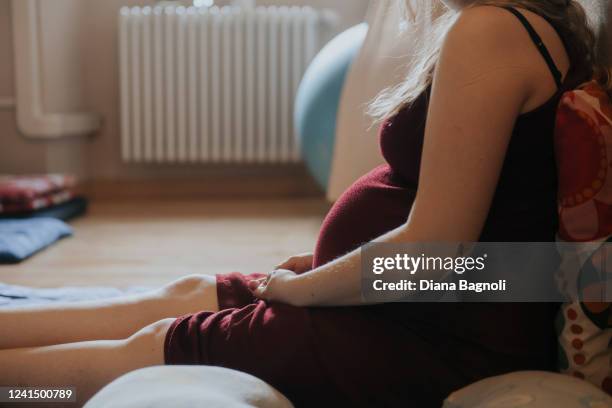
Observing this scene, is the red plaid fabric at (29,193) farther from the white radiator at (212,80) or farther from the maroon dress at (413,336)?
the maroon dress at (413,336)

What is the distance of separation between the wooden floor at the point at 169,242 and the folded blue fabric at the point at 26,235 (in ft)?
0.10

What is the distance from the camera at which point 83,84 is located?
3.31m

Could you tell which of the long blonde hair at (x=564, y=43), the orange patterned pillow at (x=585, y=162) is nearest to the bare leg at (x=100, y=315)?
the long blonde hair at (x=564, y=43)

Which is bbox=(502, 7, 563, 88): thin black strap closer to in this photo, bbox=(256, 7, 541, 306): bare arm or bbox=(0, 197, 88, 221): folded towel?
bbox=(256, 7, 541, 306): bare arm

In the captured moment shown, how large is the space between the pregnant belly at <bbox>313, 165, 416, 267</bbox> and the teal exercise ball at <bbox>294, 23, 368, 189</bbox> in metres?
1.44

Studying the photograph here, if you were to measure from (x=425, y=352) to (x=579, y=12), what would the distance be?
42 cm

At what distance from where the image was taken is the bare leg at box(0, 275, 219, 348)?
3.30ft

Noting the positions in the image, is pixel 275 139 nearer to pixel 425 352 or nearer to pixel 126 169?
pixel 126 169

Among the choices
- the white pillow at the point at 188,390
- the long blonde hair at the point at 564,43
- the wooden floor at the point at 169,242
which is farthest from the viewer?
the wooden floor at the point at 169,242

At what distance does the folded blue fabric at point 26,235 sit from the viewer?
199 centimetres

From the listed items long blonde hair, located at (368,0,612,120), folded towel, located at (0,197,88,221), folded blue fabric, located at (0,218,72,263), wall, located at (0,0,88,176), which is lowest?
folded towel, located at (0,197,88,221)

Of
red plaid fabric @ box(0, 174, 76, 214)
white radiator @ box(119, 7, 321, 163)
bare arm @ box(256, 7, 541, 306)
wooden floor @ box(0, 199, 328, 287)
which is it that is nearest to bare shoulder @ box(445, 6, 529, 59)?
bare arm @ box(256, 7, 541, 306)

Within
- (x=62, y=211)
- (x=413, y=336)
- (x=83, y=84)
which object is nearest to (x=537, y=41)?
(x=413, y=336)

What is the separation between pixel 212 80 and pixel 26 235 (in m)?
1.26
